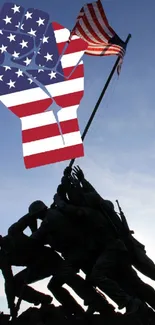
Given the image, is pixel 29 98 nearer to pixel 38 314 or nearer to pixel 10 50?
pixel 10 50

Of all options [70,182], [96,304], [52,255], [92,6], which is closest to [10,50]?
[92,6]

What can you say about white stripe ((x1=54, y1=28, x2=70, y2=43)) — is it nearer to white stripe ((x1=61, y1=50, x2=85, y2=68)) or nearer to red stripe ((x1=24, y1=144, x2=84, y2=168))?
white stripe ((x1=61, y1=50, x2=85, y2=68))

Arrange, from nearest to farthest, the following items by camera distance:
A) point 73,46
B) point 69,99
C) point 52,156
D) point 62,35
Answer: point 52,156
point 69,99
point 73,46
point 62,35

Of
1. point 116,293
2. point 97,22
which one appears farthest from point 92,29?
point 116,293

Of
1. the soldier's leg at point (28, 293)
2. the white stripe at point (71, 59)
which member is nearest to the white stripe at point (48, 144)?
the white stripe at point (71, 59)

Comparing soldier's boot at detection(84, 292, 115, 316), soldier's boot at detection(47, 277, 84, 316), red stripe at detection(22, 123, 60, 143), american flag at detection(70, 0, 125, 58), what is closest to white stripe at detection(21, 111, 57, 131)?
red stripe at detection(22, 123, 60, 143)

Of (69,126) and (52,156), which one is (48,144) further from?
(69,126)

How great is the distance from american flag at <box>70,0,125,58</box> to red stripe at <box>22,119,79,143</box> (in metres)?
1.77

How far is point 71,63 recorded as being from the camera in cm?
1366

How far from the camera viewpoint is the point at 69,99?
13.1 meters

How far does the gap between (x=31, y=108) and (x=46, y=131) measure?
0.78 m

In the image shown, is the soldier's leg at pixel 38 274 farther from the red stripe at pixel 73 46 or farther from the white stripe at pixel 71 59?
the red stripe at pixel 73 46

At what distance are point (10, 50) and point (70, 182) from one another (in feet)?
17.2

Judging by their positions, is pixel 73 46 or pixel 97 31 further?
pixel 73 46
